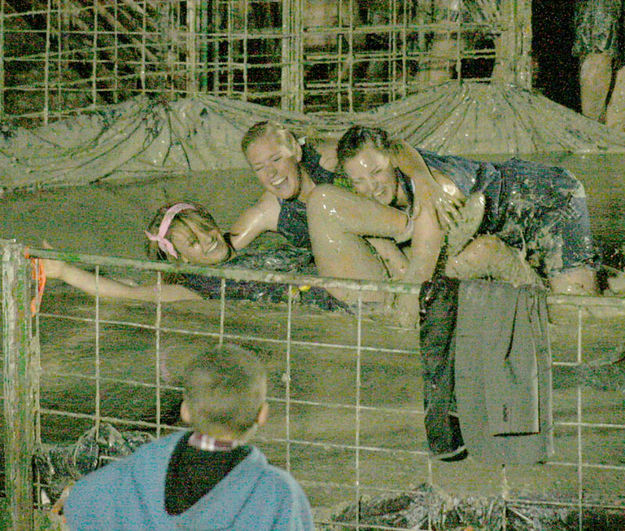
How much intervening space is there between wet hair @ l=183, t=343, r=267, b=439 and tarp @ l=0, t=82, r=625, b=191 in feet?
26.2

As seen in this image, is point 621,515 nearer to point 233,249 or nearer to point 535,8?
point 233,249

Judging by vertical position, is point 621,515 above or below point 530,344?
below

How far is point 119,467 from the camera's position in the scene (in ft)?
7.86

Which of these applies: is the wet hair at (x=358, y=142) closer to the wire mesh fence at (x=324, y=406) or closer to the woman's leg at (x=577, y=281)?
the wire mesh fence at (x=324, y=406)

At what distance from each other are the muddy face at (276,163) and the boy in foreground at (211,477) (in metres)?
4.01

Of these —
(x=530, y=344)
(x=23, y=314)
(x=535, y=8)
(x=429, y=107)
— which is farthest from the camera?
(x=535, y=8)

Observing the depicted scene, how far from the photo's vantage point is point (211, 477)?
2.30m

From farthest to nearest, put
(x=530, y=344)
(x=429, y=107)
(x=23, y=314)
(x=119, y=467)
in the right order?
(x=429, y=107)
(x=23, y=314)
(x=530, y=344)
(x=119, y=467)

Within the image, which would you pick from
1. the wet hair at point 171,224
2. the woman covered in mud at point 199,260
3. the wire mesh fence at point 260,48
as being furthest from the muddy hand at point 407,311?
the wire mesh fence at point 260,48

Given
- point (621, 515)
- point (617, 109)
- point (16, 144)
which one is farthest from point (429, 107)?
point (621, 515)

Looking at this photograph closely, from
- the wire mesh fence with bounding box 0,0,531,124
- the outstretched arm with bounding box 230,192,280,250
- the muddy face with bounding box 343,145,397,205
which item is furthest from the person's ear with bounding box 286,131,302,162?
the wire mesh fence with bounding box 0,0,531,124

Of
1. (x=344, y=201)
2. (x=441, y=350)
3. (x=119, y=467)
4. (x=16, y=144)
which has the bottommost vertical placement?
(x=119, y=467)

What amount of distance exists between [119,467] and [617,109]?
1097cm

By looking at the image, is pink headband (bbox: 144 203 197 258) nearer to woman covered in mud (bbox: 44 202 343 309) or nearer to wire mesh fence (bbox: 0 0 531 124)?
woman covered in mud (bbox: 44 202 343 309)
